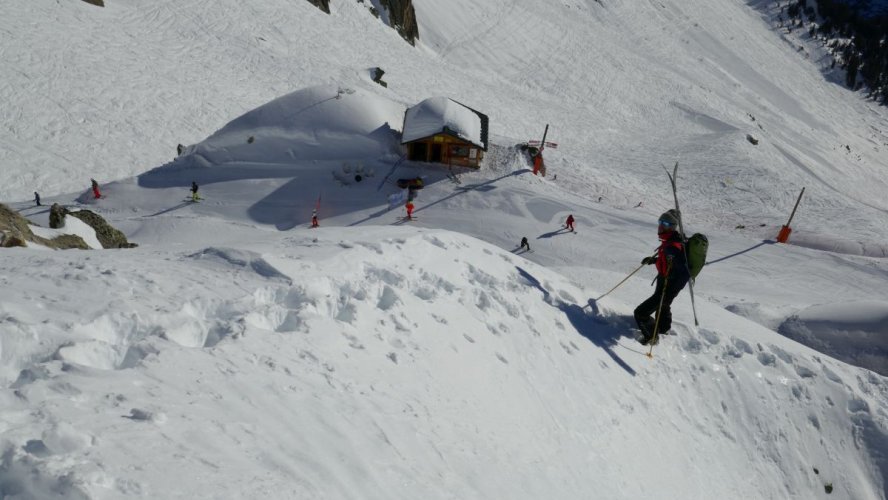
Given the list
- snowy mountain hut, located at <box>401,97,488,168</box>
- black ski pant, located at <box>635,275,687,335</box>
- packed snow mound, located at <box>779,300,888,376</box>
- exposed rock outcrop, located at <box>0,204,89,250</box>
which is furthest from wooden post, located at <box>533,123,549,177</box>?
exposed rock outcrop, located at <box>0,204,89,250</box>

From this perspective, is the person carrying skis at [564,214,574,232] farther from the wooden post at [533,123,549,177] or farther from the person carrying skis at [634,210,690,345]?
the person carrying skis at [634,210,690,345]

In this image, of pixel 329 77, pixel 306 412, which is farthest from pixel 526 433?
pixel 329 77

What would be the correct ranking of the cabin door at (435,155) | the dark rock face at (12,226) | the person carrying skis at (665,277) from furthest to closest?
1. the cabin door at (435,155)
2. the dark rock face at (12,226)
3. the person carrying skis at (665,277)

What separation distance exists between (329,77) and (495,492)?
35842 millimetres

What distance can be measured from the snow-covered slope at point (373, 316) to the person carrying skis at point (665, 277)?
0.46 metres

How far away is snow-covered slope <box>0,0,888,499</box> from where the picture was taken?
4242 mm

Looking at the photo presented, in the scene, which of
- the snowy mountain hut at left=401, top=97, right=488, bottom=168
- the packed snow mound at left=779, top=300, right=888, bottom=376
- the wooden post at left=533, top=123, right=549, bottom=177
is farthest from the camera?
the wooden post at left=533, top=123, right=549, bottom=177

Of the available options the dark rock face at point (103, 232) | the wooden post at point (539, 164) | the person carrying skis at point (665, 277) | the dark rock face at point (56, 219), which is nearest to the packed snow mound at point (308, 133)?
the wooden post at point (539, 164)

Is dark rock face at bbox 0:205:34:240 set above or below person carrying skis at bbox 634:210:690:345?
below

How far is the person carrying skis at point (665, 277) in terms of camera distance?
8.96m

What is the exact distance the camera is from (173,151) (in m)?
28.8

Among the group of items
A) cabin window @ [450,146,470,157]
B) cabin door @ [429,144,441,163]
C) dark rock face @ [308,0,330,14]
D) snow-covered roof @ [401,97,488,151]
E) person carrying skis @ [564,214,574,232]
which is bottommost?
person carrying skis @ [564,214,574,232]

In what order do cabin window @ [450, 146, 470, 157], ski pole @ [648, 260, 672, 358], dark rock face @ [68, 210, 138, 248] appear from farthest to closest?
1. cabin window @ [450, 146, 470, 157]
2. dark rock face @ [68, 210, 138, 248]
3. ski pole @ [648, 260, 672, 358]

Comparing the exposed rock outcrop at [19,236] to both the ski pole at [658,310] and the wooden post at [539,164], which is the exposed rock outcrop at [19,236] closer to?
the ski pole at [658,310]
